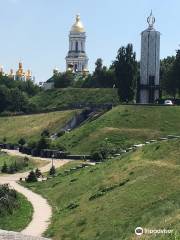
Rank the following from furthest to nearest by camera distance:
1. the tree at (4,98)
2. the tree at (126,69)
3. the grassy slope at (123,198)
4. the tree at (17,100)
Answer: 1. the tree at (17,100)
2. the tree at (4,98)
3. the tree at (126,69)
4. the grassy slope at (123,198)

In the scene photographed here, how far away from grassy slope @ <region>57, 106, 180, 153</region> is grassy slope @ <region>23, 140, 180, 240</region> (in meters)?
25.6

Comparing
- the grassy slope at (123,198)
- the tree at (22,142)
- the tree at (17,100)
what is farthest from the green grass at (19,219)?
the tree at (17,100)

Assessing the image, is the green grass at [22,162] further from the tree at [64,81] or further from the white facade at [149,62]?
the tree at [64,81]

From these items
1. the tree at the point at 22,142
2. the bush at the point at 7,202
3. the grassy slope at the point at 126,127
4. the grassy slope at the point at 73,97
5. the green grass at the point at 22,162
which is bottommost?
the green grass at the point at 22,162

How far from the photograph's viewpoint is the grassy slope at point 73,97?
131 metres

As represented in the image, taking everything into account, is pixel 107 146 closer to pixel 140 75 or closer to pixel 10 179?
pixel 10 179

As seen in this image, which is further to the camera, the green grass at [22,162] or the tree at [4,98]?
the tree at [4,98]

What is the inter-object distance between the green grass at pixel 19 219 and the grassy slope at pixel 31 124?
58.8m

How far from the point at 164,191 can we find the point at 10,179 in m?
31.7

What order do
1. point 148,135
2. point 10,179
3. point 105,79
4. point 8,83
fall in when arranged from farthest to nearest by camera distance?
point 8,83, point 105,79, point 148,135, point 10,179

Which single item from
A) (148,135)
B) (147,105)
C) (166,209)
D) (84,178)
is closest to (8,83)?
(147,105)

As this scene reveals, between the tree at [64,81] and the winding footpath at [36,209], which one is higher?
the tree at [64,81]

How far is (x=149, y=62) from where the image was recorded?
348 feet

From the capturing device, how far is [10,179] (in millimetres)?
66250
